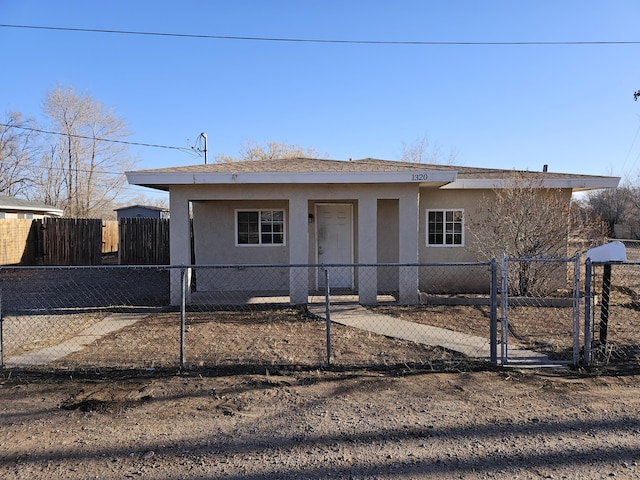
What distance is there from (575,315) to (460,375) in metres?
1.57

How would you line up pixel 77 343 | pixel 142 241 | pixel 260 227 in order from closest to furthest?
pixel 77 343 < pixel 260 227 < pixel 142 241

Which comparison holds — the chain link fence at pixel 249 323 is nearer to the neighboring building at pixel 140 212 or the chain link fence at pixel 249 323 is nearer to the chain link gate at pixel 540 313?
the chain link gate at pixel 540 313

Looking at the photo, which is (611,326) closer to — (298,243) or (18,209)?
(298,243)

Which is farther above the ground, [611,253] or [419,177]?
[419,177]

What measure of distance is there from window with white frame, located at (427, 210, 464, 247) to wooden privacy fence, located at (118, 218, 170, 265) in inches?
504

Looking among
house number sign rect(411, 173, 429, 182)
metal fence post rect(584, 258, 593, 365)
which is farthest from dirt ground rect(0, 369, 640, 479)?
house number sign rect(411, 173, 429, 182)

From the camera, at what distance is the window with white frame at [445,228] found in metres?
11.7

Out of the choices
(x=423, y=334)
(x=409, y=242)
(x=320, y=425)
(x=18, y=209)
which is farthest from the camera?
(x=18, y=209)

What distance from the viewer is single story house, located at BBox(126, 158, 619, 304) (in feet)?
31.0

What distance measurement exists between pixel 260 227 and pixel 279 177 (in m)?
2.78

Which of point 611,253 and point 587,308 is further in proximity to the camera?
point 611,253

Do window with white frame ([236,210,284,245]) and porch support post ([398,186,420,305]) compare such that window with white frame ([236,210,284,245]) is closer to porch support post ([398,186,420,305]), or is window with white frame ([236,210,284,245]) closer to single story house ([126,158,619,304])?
single story house ([126,158,619,304])

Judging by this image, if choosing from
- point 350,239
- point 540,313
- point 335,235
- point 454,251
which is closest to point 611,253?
point 540,313

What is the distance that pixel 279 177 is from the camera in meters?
9.37
